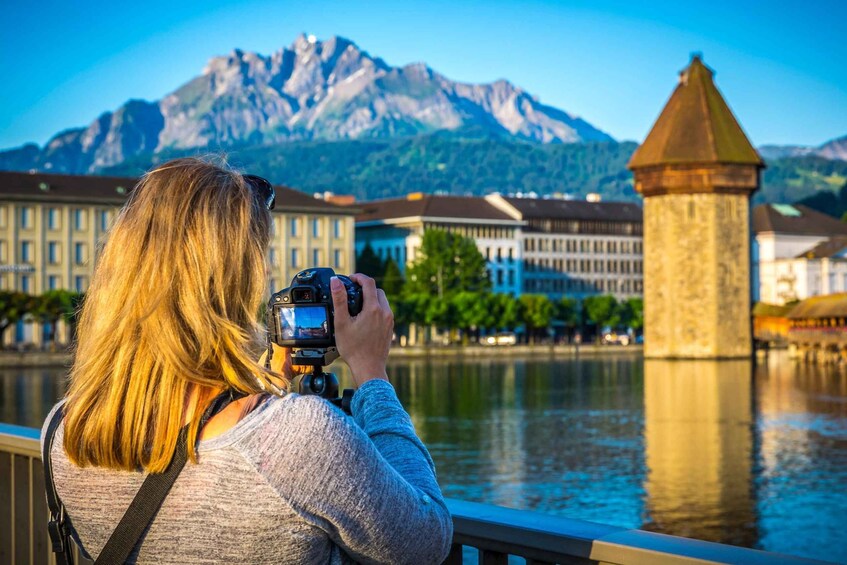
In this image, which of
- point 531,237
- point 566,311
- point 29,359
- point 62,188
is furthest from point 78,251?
point 531,237

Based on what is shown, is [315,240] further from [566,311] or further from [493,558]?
[493,558]

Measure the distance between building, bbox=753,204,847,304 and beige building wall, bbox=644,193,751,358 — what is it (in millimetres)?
39426

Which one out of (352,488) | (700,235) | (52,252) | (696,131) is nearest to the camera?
(352,488)

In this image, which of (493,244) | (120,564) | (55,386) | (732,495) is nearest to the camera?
(120,564)

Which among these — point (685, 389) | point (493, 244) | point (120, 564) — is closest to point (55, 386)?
point (685, 389)

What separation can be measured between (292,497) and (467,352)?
66353mm

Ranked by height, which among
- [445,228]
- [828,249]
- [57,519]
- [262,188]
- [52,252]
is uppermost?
[445,228]

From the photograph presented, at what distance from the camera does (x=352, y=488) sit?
1.76 m

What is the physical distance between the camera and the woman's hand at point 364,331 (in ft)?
6.66

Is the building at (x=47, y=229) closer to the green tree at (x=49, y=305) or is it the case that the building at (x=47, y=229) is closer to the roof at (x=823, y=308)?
the green tree at (x=49, y=305)

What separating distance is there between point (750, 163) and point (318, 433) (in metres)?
57.4

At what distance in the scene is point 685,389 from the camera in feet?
119

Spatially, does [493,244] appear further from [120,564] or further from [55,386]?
[120,564]

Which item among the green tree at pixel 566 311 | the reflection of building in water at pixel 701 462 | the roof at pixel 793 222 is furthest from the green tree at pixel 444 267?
the reflection of building in water at pixel 701 462
